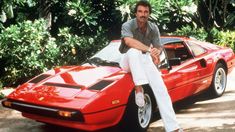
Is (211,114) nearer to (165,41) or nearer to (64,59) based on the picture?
(165,41)

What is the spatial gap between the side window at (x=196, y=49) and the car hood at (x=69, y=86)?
6.31 feet

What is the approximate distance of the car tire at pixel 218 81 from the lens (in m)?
7.20

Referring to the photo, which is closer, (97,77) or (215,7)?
(97,77)

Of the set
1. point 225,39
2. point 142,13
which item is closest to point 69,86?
point 142,13

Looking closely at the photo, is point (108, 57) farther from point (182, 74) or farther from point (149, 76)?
point (149, 76)

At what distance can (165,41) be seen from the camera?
21.5ft

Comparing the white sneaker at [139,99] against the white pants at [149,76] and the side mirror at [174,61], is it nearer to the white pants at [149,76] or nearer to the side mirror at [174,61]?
the white pants at [149,76]

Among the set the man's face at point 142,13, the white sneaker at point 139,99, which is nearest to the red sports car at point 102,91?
the white sneaker at point 139,99

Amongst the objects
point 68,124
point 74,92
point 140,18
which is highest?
point 140,18

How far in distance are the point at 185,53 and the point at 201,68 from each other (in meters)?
0.40

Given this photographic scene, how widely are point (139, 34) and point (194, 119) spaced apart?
5.76 feet

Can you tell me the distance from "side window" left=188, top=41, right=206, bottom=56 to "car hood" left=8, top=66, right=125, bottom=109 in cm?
192

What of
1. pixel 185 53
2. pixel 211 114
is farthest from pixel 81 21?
pixel 211 114

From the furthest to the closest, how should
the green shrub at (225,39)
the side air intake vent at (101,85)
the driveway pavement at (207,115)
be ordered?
Result: the green shrub at (225,39)
the driveway pavement at (207,115)
the side air intake vent at (101,85)
